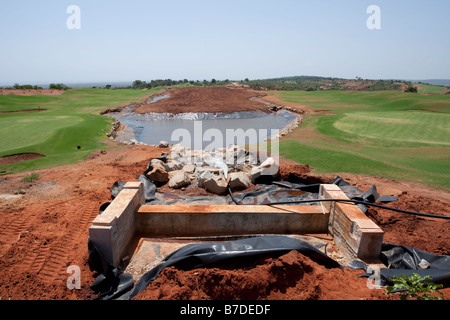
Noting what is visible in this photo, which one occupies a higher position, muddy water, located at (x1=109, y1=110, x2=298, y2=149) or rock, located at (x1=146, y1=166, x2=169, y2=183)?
muddy water, located at (x1=109, y1=110, x2=298, y2=149)

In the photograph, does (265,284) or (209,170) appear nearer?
(265,284)

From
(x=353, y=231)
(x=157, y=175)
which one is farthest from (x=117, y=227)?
(x=353, y=231)

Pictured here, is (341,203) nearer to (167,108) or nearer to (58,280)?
(58,280)

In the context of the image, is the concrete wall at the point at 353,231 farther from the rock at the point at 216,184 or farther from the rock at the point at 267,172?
the rock at the point at 216,184

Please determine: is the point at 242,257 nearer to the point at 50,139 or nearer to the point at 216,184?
the point at 216,184

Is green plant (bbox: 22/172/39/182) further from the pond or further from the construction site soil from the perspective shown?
the pond

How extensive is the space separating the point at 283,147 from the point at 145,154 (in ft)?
22.0

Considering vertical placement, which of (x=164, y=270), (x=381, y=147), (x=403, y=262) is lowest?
(x=403, y=262)

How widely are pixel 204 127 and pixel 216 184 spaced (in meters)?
17.3

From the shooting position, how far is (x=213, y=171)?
9344 millimetres

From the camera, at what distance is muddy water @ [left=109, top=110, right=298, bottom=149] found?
756 inches

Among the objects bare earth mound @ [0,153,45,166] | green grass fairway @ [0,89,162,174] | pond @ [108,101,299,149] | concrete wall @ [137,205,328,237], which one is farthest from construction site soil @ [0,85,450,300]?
pond @ [108,101,299,149]

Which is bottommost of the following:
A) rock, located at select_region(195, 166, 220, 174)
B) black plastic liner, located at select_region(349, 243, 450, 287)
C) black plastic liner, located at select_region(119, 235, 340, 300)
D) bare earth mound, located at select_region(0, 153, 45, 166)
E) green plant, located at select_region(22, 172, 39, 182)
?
black plastic liner, located at select_region(349, 243, 450, 287)
